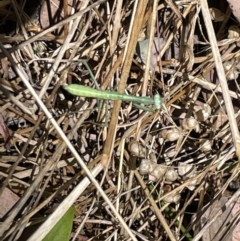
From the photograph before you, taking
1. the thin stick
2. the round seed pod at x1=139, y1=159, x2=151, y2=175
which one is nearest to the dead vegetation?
the round seed pod at x1=139, y1=159, x2=151, y2=175

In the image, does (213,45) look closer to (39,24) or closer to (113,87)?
(113,87)

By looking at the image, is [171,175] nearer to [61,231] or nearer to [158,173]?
[158,173]

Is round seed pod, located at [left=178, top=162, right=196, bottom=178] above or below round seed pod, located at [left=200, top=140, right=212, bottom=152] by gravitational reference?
below

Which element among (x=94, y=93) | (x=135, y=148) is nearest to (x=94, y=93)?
(x=94, y=93)

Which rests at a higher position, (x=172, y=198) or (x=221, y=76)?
(x=221, y=76)

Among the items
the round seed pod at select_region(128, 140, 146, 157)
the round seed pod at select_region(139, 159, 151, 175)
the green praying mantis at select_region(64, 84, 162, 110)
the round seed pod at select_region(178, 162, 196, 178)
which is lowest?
the round seed pod at select_region(178, 162, 196, 178)

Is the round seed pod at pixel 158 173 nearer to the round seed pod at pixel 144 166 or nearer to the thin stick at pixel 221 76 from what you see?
the round seed pod at pixel 144 166

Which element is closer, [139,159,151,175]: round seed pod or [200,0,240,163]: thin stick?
[200,0,240,163]: thin stick

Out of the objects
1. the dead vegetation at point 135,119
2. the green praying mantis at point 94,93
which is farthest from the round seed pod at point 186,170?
the green praying mantis at point 94,93

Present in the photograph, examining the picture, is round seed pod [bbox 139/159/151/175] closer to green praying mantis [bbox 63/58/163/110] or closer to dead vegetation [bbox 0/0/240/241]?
dead vegetation [bbox 0/0/240/241]
